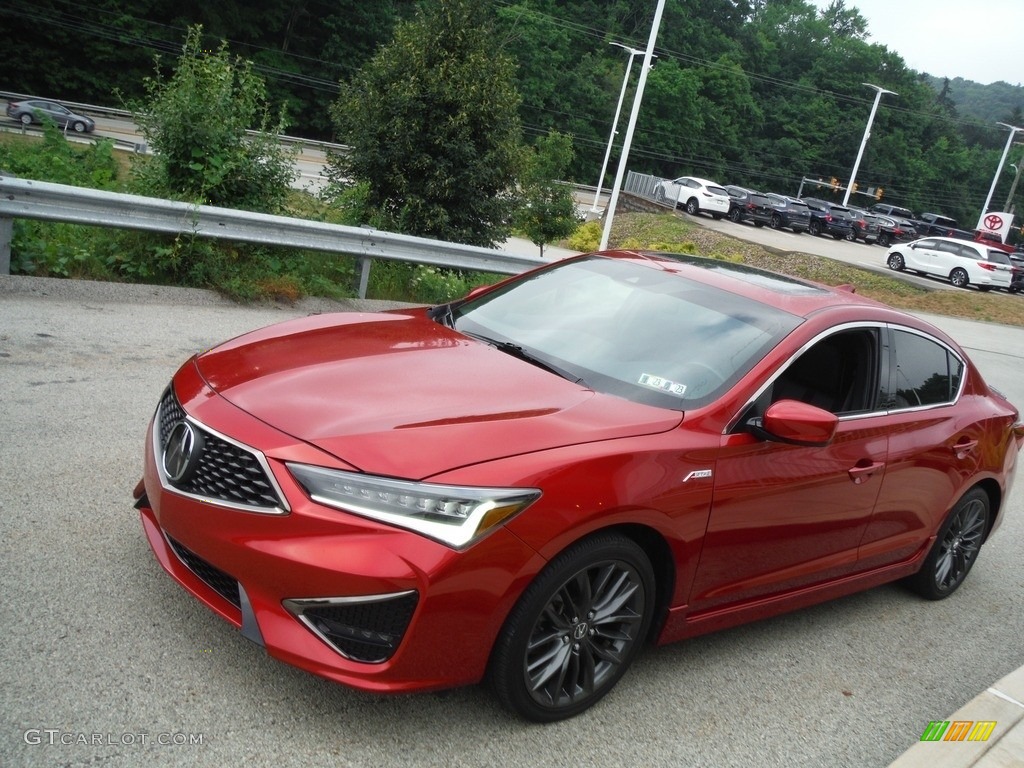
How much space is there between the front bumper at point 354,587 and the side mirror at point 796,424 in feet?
4.06

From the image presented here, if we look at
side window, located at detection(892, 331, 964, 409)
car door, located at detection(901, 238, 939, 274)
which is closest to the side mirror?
side window, located at detection(892, 331, 964, 409)

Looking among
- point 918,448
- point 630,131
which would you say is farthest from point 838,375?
point 630,131

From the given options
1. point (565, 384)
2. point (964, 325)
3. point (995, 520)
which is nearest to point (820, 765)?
point (565, 384)

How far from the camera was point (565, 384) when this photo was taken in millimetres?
4004

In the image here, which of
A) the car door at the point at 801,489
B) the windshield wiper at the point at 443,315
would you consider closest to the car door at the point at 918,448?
the car door at the point at 801,489

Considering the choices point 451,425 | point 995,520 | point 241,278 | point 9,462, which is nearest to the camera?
point 451,425

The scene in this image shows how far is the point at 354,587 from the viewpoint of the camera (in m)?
3.06

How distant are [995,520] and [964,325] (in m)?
23.4

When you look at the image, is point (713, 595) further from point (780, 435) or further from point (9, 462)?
point (9, 462)

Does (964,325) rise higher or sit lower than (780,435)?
lower

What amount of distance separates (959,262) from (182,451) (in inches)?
1625

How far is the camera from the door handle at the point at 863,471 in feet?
14.8

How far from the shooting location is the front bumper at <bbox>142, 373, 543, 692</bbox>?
3.07 m

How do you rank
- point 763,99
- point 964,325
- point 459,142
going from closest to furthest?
point 459,142 < point 964,325 < point 763,99
